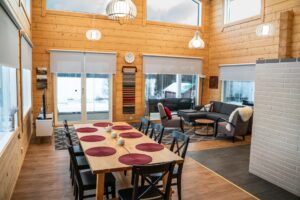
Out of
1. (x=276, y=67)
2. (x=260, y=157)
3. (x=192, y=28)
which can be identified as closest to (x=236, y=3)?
(x=192, y=28)

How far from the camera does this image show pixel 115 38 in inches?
304

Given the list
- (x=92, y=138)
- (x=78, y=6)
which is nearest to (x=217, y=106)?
(x=78, y=6)

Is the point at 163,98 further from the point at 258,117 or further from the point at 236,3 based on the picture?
the point at 258,117

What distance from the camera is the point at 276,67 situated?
359 cm

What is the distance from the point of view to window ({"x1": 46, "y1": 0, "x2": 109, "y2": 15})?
712 centimetres

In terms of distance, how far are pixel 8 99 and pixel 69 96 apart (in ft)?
13.1

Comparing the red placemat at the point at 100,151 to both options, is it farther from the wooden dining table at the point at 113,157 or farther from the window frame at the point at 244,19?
the window frame at the point at 244,19

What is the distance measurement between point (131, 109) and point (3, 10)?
551cm

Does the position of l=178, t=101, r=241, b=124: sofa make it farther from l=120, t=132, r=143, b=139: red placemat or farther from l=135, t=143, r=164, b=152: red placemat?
l=135, t=143, r=164, b=152: red placemat

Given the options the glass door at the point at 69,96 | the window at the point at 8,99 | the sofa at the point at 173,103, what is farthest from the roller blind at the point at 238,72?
the window at the point at 8,99

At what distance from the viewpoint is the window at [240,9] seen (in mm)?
7090

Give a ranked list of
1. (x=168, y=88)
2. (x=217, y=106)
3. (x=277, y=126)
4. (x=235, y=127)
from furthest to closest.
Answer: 1. (x=168, y=88)
2. (x=217, y=106)
3. (x=235, y=127)
4. (x=277, y=126)

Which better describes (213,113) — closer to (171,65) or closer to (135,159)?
(171,65)

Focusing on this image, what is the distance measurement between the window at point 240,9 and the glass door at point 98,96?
175 inches
